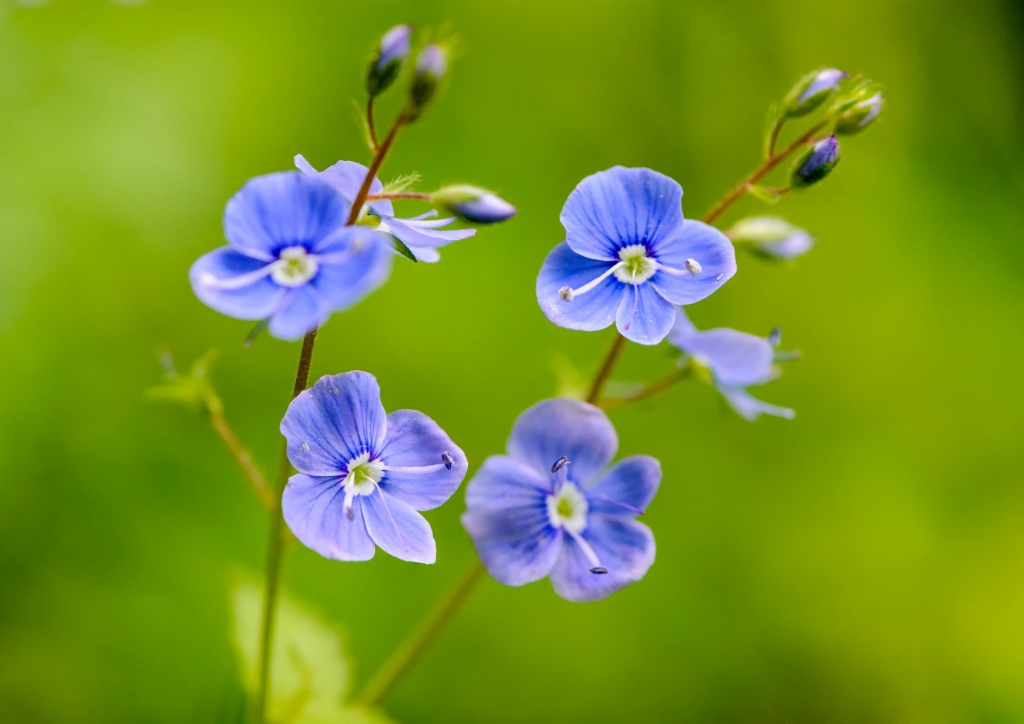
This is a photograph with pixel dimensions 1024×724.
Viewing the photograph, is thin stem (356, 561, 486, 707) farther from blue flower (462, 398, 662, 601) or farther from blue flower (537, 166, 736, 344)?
blue flower (537, 166, 736, 344)

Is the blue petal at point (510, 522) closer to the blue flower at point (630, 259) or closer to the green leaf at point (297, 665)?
the blue flower at point (630, 259)

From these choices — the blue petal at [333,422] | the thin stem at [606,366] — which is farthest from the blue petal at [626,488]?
the blue petal at [333,422]

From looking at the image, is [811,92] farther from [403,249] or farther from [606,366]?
[403,249]

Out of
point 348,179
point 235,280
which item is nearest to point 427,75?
point 348,179

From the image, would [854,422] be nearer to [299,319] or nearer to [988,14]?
[988,14]

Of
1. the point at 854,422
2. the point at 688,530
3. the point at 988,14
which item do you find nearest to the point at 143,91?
the point at 688,530

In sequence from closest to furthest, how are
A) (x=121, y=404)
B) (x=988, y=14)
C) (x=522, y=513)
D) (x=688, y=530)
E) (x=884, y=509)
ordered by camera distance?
(x=522, y=513) < (x=121, y=404) < (x=688, y=530) < (x=884, y=509) < (x=988, y=14)
